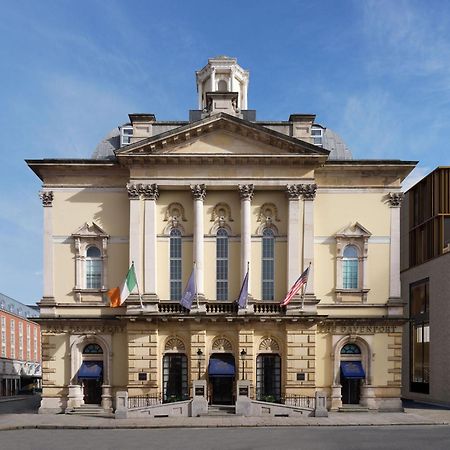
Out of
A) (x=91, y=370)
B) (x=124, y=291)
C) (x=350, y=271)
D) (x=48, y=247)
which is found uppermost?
(x=48, y=247)

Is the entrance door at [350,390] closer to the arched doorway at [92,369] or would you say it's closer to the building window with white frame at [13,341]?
the arched doorway at [92,369]

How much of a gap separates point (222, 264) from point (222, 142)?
8.97 m

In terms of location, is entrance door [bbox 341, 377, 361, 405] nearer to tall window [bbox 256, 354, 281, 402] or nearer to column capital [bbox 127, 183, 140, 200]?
tall window [bbox 256, 354, 281, 402]

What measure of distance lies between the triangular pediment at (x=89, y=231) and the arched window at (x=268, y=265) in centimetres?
1187

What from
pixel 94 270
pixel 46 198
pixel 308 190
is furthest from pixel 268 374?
pixel 46 198

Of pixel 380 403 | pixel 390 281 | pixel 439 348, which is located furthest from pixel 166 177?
pixel 439 348

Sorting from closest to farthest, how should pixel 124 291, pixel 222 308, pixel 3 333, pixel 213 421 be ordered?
pixel 213 421 → pixel 124 291 → pixel 222 308 → pixel 3 333

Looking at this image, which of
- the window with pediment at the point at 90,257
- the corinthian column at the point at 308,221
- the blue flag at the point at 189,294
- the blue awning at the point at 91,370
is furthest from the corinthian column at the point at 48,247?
the corinthian column at the point at 308,221

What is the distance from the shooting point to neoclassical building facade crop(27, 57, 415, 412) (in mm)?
41844

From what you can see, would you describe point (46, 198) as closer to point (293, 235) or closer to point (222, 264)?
point (222, 264)

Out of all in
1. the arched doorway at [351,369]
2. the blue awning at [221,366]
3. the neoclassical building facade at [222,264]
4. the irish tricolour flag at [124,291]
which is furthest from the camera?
the arched doorway at [351,369]

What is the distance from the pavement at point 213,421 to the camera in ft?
115

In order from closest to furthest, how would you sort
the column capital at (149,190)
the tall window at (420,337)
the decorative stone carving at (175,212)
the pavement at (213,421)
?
the pavement at (213,421)
the column capital at (149,190)
the decorative stone carving at (175,212)
the tall window at (420,337)

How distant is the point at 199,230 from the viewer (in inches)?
1684
